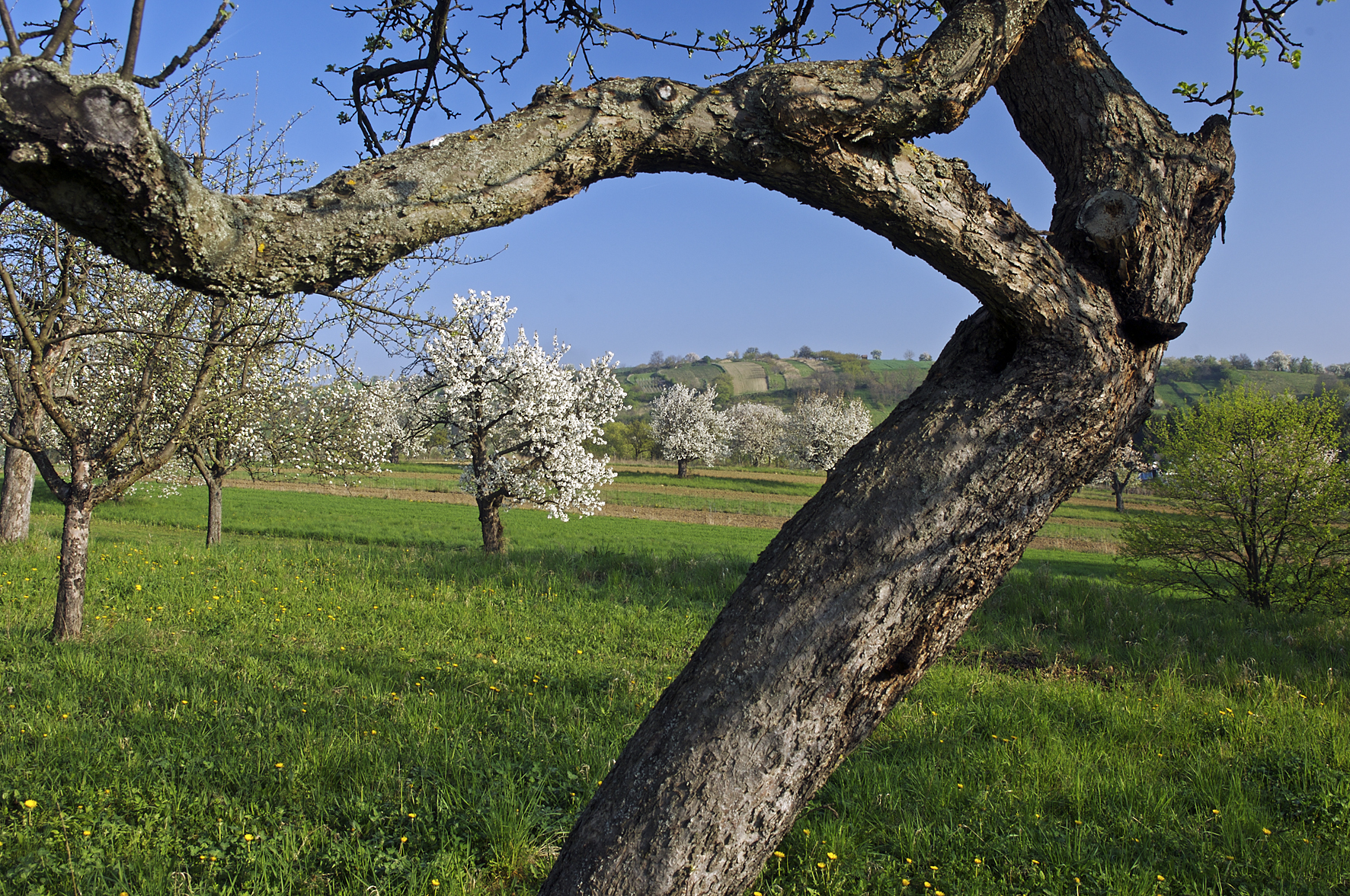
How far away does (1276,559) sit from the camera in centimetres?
1195

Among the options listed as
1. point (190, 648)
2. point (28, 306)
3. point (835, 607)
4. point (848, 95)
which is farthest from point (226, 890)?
point (28, 306)

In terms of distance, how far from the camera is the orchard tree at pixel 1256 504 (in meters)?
11.3

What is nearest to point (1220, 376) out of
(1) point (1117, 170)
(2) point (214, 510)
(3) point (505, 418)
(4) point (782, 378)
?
(4) point (782, 378)

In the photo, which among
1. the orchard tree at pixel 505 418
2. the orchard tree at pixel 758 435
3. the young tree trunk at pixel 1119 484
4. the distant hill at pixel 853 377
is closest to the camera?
the orchard tree at pixel 505 418

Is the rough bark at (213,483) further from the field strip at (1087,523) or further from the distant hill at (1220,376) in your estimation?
the distant hill at (1220,376)

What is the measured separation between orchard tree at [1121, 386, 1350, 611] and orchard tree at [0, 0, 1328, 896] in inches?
466

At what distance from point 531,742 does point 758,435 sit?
8641 centimetres

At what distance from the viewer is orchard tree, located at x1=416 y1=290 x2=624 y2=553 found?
17.4 m

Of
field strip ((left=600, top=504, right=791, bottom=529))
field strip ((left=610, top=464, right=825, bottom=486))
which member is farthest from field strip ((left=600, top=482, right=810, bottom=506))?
field strip ((left=610, top=464, right=825, bottom=486))

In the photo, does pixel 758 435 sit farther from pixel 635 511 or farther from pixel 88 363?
pixel 88 363

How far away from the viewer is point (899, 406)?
249 cm

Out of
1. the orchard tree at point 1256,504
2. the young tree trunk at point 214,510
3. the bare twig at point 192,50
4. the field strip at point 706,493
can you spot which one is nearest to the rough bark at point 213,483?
the young tree trunk at point 214,510

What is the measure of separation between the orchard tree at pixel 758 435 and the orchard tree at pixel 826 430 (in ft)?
21.6

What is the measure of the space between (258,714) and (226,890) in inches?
82.6
